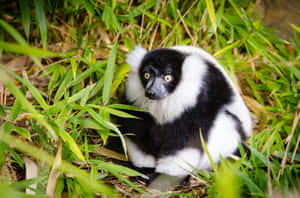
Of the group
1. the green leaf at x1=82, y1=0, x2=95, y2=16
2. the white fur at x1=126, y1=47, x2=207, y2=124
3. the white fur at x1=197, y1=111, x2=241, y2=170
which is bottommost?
the white fur at x1=197, y1=111, x2=241, y2=170

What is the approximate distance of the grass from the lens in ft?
5.42

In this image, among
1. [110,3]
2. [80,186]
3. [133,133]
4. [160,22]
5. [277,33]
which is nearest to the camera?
[80,186]

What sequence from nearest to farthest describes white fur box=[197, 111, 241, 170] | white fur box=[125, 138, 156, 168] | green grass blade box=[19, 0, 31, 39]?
green grass blade box=[19, 0, 31, 39]
white fur box=[197, 111, 241, 170]
white fur box=[125, 138, 156, 168]

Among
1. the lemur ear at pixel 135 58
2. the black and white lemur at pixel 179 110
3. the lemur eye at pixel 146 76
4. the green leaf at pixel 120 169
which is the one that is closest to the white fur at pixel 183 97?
the black and white lemur at pixel 179 110

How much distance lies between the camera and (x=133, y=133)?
196 centimetres

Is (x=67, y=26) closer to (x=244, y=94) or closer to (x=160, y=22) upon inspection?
(x=160, y=22)

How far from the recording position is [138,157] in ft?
6.71

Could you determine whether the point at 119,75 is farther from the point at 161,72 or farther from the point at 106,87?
the point at 161,72

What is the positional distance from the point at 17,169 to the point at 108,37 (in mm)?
1455

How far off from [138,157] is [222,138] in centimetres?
64

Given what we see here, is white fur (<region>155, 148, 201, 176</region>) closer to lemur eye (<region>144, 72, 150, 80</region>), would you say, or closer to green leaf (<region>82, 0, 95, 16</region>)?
lemur eye (<region>144, 72, 150, 80</region>)

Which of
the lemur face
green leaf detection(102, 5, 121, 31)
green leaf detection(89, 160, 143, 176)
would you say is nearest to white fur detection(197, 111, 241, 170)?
the lemur face

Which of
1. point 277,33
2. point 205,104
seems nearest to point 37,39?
point 205,104

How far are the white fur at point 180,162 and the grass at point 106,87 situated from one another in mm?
133
